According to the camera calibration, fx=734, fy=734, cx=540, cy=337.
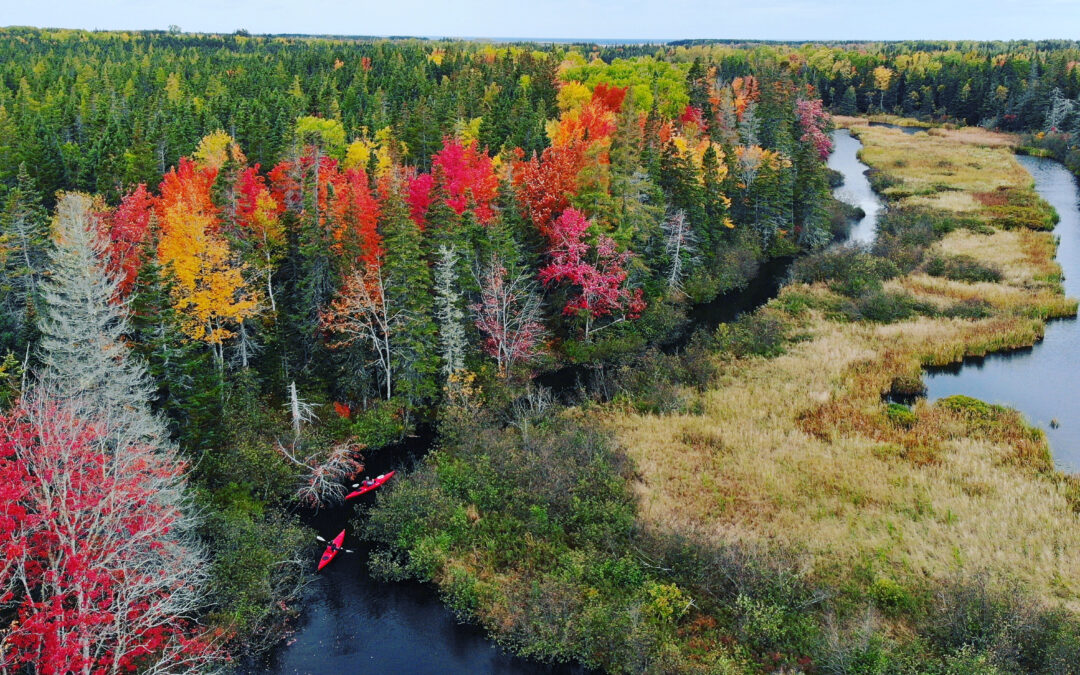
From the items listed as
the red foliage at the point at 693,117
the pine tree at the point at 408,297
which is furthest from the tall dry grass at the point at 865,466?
the red foliage at the point at 693,117

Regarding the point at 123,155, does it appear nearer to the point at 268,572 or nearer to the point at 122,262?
the point at 122,262

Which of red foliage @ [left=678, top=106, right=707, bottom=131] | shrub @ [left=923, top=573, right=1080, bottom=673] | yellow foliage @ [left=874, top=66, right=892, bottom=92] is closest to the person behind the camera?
shrub @ [left=923, top=573, right=1080, bottom=673]

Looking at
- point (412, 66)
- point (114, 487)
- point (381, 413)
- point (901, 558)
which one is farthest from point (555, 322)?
point (412, 66)

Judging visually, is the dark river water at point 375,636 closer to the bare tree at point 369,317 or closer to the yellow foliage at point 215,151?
the bare tree at point 369,317

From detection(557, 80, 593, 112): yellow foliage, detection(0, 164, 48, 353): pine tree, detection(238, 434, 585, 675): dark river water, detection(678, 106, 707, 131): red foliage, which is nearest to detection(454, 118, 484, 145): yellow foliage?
detection(557, 80, 593, 112): yellow foliage

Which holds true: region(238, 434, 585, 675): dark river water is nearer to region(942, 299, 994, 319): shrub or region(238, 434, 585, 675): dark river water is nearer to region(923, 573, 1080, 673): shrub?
region(923, 573, 1080, 673): shrub

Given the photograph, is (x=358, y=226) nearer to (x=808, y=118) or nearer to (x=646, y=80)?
(x=646, y=80)

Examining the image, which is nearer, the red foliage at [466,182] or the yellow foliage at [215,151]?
the red foliage at [466,182]
